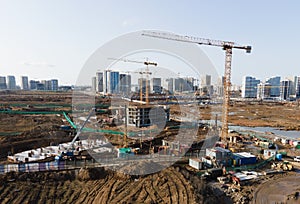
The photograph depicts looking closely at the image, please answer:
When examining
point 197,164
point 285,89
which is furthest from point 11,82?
point 285,89

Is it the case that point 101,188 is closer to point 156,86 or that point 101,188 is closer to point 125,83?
point 125,83

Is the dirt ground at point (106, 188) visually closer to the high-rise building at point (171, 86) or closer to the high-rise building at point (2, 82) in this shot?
the high-rise building at point (171, 86)

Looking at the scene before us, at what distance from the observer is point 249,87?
54.9 m

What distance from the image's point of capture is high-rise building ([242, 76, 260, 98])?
5390 cm

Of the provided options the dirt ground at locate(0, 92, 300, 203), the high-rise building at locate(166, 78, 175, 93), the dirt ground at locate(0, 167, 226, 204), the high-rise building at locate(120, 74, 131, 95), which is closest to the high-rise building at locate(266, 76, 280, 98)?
the high-rise building at locate(166, 78, 175, 93)

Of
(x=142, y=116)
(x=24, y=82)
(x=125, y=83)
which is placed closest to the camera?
(x=142, y=116)

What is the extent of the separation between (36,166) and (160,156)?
4480 millimetres

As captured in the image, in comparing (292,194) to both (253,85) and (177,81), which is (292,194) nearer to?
(177,81)

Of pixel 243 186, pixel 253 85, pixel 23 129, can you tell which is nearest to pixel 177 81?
pixel 253 85

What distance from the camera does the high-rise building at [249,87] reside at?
177ft

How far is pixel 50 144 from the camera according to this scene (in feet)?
31.9

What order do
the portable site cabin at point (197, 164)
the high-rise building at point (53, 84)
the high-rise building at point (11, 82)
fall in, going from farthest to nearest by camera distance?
the high-rise building at point (53, 84)
the high-rise building at point (11, 82)
the portable site cabin at point (197, 164)

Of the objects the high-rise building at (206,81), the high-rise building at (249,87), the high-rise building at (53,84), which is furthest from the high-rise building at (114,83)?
the high-rise building at (53,84)

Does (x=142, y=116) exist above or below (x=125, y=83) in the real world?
below
